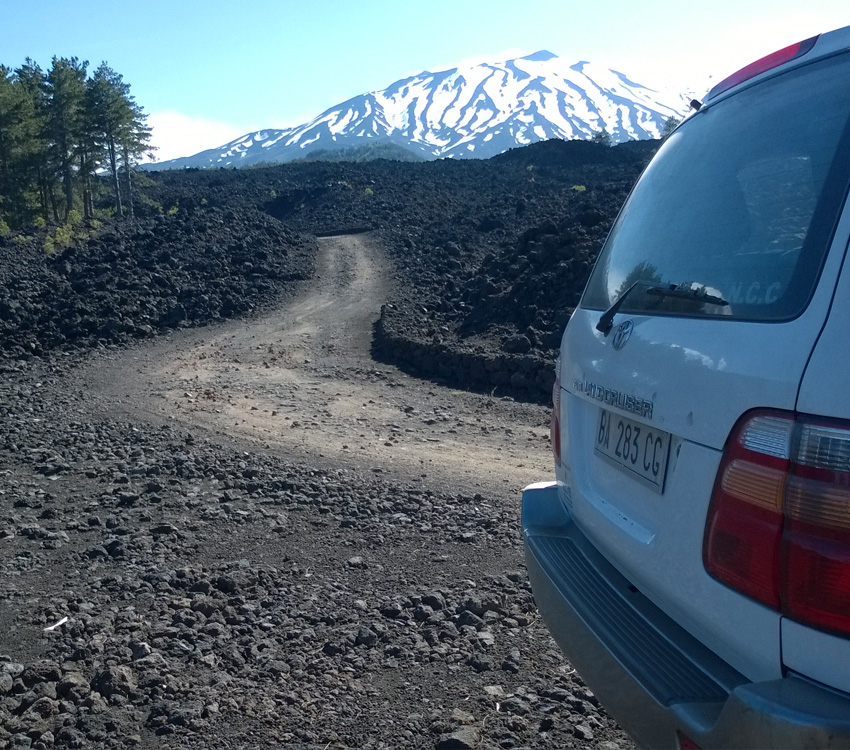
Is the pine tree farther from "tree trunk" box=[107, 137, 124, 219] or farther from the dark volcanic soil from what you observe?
the dark volcanic soil

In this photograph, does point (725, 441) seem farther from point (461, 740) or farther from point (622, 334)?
point (461, 740)

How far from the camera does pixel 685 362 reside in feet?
6.35

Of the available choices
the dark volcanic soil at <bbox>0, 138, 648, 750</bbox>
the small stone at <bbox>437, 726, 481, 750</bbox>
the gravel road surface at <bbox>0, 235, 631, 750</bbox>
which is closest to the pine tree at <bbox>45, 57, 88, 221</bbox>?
the dark volcanic soil at <bbox>0, 138, 648, 750</bbox>

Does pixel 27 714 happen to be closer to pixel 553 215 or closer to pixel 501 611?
pixel 501 611

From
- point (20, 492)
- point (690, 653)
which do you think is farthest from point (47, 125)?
point (690, 653)

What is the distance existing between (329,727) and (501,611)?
1.16 metres

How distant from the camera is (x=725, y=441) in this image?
5.70 ft

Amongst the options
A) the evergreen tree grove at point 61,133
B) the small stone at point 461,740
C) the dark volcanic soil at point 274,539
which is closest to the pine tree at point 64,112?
the evergreen tree grove at point 61,133

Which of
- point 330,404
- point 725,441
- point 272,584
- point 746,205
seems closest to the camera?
point 725,441

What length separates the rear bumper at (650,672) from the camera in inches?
58.8

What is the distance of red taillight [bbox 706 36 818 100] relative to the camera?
7.24ft

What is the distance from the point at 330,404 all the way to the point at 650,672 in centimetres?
714

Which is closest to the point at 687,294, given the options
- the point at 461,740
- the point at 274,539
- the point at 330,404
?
the point at 461,740

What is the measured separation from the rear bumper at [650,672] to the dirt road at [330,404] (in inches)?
123
